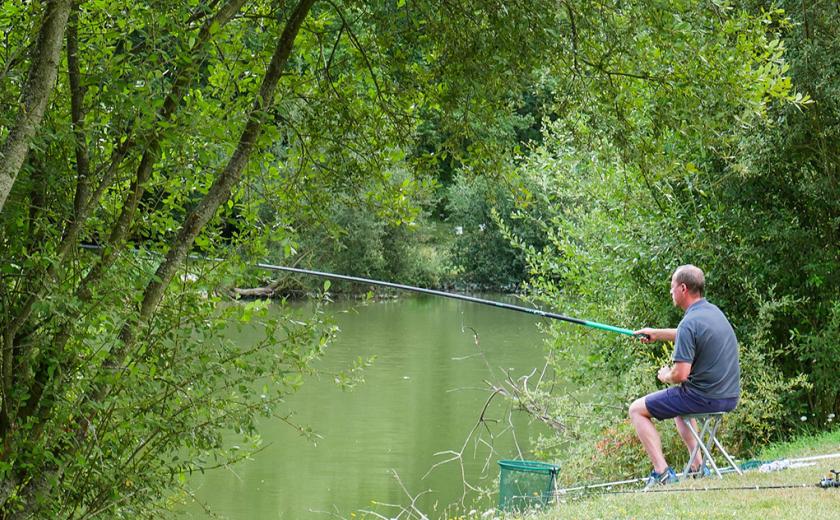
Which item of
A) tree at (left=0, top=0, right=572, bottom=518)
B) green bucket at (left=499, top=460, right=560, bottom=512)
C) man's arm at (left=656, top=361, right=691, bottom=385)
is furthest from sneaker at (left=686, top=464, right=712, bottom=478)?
tree at (left=0, top=0, right=572, bottom=518)

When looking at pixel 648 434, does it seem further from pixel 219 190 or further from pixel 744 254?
pixel 744 254

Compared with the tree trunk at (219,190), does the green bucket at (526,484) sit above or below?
below

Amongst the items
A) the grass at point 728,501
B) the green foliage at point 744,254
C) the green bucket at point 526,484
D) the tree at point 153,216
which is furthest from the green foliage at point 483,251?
the tree at point 153,216

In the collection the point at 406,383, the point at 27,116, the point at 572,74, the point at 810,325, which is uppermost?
the point at 572,74

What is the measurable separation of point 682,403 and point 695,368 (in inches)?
8.4

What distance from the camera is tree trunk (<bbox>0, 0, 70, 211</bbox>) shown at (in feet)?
11.8

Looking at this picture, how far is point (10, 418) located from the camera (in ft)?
14.5

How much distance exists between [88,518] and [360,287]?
29.5 meters

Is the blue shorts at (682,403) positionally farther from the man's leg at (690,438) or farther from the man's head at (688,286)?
the man's head at (688,286)

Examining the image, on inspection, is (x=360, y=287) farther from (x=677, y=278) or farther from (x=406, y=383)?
(x=677, y=278)

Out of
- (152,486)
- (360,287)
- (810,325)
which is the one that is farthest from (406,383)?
(360,287)

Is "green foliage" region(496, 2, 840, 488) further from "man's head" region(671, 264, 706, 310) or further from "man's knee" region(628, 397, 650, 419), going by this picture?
"man's knee" region(628, 397, 650, 419)

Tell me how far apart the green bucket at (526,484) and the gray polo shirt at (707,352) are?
3.29 ft

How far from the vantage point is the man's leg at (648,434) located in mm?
6098
